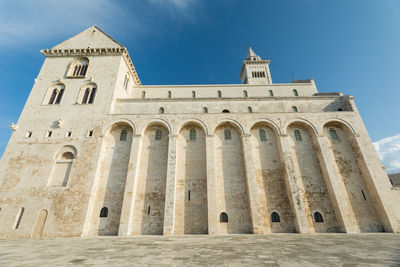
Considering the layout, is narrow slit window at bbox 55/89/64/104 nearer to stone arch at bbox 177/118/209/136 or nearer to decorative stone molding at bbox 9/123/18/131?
decorative stone molding at bbox 9/123/18/131

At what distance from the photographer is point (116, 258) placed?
20.6ft

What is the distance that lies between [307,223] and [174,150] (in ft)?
41.9

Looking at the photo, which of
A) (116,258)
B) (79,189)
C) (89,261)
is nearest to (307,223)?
(116,258)

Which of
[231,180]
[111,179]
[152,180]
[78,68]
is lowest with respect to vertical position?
[231,180]

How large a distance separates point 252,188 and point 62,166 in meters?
17.6

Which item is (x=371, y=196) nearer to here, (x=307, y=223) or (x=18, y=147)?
(x=307, y=223)

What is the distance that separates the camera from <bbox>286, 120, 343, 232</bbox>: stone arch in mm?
14219

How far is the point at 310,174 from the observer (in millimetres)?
15883

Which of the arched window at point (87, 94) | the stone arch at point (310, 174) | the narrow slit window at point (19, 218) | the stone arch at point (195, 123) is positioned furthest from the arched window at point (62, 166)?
the stone arch at point (310, 174)

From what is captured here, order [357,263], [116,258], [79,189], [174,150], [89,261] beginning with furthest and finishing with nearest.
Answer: [174,150]
[79,189]
[116,258]
[89,261]
[357,263]

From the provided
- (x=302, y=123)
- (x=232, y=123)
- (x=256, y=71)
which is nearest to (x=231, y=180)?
(x=232, y=123)

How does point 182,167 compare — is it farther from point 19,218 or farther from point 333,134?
point 333,134

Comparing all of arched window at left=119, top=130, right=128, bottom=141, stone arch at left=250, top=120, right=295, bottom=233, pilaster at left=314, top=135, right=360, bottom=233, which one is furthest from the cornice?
pilaster at left=314, top=135, right=360, bottom=233

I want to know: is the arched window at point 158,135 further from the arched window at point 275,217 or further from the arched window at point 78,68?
the arched window at point 275,217
